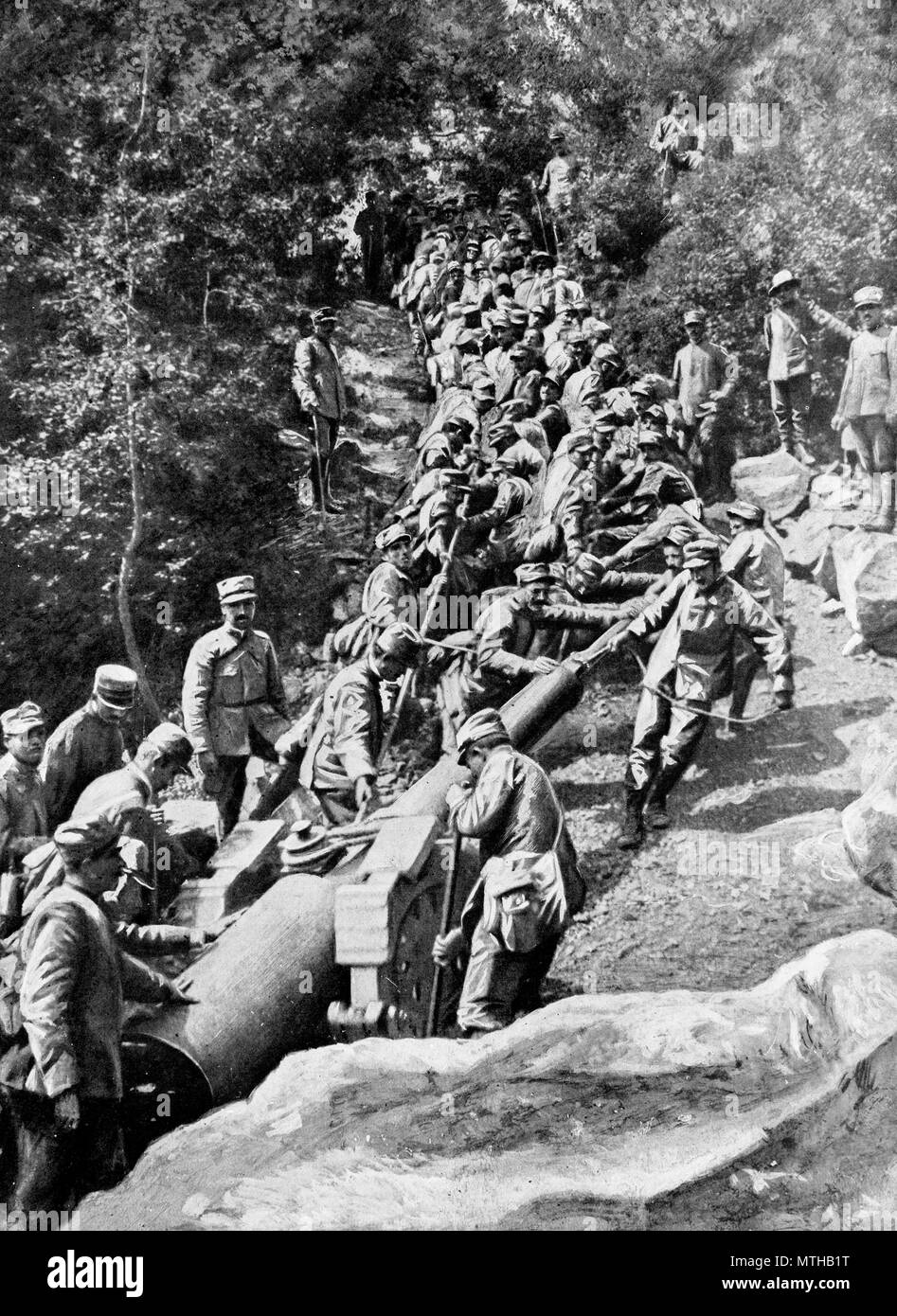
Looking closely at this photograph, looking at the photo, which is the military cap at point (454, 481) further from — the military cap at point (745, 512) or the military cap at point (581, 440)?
the military cap at point (745, 512)

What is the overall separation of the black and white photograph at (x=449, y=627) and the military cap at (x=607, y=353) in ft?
0.39

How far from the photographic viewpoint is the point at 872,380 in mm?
12000

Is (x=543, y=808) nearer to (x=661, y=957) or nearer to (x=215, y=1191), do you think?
(x=661, y=957)

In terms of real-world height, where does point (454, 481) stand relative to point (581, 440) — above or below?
below

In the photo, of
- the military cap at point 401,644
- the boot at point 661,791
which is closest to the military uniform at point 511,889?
the boot at point 661,791

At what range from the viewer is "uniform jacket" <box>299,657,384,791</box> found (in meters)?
11.0

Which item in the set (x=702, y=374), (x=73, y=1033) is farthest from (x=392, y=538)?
(x=73, y=1033)

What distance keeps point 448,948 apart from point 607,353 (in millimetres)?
4981

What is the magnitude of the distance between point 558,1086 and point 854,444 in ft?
17.0

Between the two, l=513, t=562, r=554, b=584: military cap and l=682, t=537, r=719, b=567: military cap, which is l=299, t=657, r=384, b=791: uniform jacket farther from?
l=682, t=537, r=719, b=567: military cap

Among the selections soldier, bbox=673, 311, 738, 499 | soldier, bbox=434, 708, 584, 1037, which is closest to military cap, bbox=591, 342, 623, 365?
soldier, bbox=673, 311, 738, 499

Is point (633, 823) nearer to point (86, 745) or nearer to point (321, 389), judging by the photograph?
point (86, 745)

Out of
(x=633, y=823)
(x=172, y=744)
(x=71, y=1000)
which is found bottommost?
(x=71, y=1000)

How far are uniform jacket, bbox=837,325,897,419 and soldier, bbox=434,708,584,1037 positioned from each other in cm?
378
